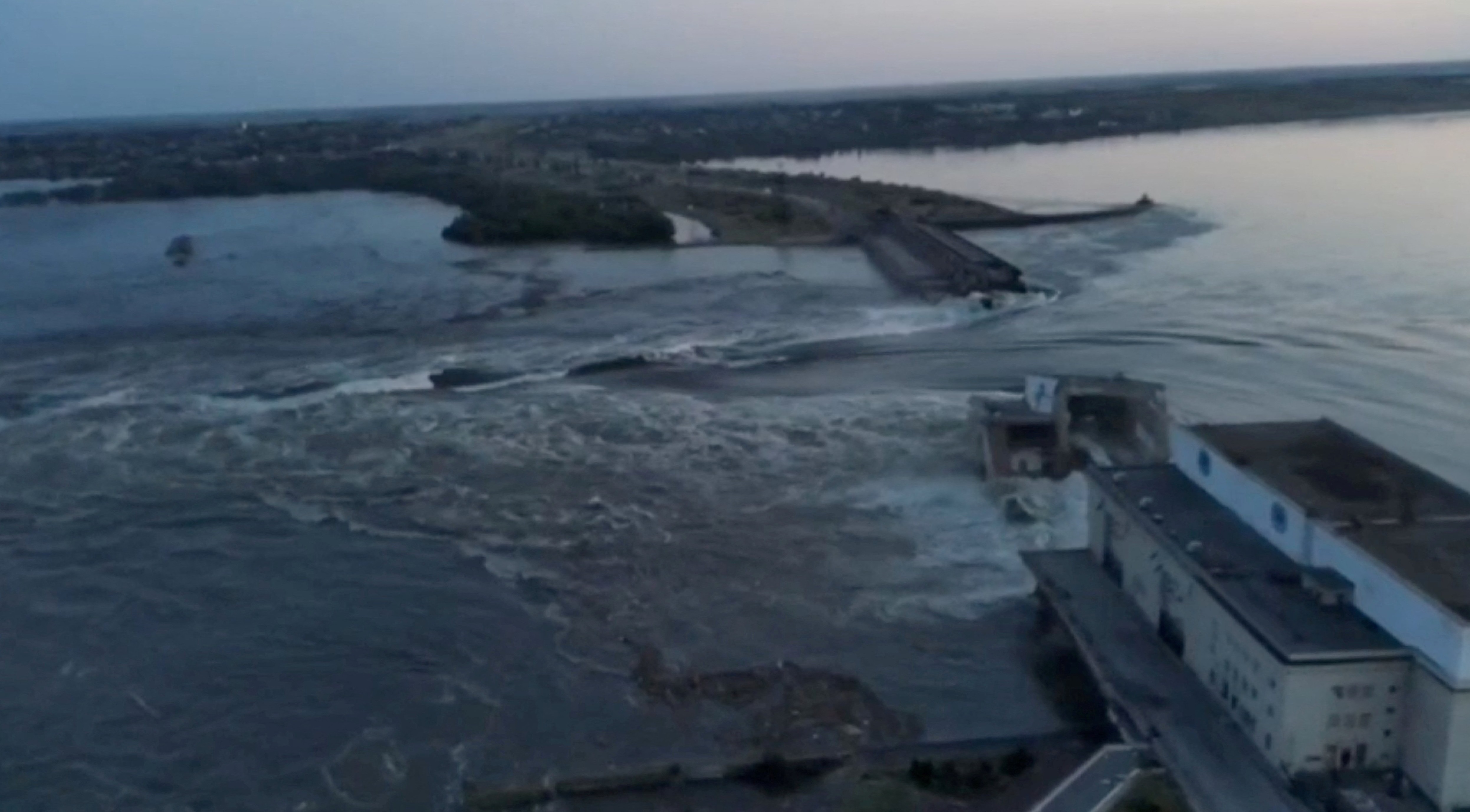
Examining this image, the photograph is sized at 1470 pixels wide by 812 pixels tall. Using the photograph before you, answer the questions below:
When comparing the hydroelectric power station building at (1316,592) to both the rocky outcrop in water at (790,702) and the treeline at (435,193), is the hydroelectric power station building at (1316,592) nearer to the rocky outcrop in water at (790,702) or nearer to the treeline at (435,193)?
the rocky outcrop in water at (790,702)

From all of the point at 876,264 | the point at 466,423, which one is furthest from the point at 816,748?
the point at 876,264

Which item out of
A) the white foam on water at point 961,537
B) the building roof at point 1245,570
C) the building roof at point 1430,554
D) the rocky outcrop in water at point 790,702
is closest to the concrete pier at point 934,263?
the white foam on water at point 961,537

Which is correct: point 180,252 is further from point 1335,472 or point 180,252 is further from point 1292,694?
point 1292,694

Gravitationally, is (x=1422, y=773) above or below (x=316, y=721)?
above

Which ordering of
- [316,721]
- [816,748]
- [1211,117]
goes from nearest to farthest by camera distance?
[816,748], [316,721], [1211,117]

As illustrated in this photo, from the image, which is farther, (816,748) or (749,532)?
(749,532)

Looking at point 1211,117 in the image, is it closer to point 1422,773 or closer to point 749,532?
point 749,532

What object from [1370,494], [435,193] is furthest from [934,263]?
[435,193]
